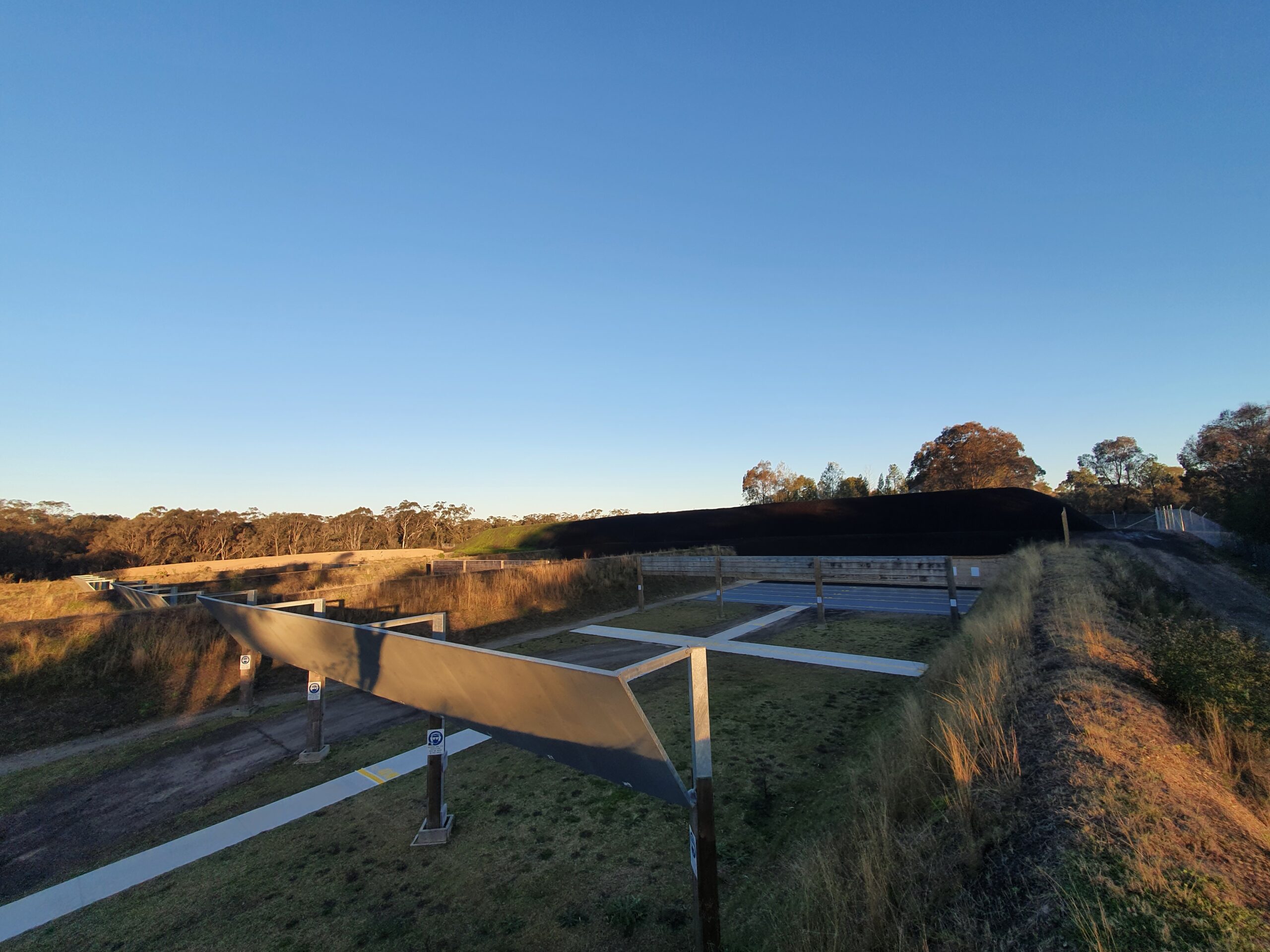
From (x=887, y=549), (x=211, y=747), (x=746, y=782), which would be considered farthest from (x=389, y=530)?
(x=746, y=782)

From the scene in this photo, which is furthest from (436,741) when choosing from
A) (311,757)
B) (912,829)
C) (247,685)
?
(247,685)

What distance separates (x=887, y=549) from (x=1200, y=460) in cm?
3930

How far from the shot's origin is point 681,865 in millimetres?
3727

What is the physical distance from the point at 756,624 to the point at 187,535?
177 ft

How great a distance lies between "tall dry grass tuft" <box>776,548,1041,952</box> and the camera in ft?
7.93

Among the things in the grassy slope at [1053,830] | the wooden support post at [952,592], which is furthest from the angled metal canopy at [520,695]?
the wooden support post at [952,592]

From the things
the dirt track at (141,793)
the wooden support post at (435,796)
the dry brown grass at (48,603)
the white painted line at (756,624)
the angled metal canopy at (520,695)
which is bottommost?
the white painted line at (756,624)

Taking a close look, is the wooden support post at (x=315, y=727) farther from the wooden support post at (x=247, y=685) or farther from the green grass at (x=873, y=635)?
the green grass at (x=873, y=635)

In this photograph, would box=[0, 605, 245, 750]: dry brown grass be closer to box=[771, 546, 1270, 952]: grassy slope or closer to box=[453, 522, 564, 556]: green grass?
box=[771, 546, 1270, 952]: grassy slope

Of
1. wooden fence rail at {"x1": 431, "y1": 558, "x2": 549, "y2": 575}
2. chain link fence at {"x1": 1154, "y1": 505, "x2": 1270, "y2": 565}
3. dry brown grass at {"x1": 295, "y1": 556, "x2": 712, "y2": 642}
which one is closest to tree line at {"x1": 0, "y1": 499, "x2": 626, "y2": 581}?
wooden fence rail at {"x1": 431, "y1": 558, "x2": 549, "y2": 575}

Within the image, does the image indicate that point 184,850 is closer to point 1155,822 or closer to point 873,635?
point 1155,822

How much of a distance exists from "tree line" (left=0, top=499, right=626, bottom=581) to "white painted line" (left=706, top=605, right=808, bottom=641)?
33562mm

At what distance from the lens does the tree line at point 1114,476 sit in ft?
100.0

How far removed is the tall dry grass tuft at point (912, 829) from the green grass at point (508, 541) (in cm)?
4004
